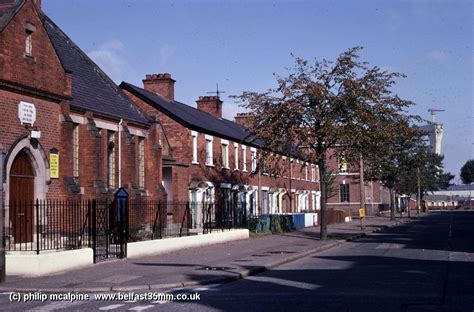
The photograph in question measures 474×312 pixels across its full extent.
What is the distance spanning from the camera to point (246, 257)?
906 inches

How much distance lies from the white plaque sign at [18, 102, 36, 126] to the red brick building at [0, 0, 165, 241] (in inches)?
1.3

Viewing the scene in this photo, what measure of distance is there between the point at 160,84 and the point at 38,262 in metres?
28.1

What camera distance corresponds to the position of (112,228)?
2266 centimetres

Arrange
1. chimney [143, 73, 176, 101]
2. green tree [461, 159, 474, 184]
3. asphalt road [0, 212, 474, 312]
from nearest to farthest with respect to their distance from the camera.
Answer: asphalt road [0, 212, 474, 312] → chimney [143, 73, 176, 101] → green tree [461, 159, 474, 184]

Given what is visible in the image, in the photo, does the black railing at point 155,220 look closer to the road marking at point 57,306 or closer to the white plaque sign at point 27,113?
the white plaque sign at point 27,113

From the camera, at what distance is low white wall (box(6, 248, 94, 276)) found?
17.6m

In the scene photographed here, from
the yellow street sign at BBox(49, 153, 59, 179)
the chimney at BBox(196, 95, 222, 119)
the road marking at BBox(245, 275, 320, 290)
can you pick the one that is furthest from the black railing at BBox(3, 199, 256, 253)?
the chimney at BBox(196, 95, 222, 119)

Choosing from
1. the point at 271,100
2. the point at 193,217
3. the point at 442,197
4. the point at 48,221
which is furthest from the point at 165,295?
the point at 442,197

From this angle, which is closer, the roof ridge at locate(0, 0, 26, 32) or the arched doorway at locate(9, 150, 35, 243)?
the roof ridge at locate(0, 0, 26, 32)

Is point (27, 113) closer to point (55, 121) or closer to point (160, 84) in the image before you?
point (55, 121)

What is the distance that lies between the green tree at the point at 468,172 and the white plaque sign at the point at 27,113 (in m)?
176

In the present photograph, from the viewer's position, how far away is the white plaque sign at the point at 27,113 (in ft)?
70.9

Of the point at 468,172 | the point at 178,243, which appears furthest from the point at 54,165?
the point at 468,172

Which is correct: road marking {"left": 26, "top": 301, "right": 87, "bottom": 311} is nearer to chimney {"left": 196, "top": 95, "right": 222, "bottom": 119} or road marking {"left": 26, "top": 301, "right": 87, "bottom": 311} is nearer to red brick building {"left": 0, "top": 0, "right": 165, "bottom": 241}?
red brick building {"left": 0, "top": 0, "right": 165, "bottom": 241}
